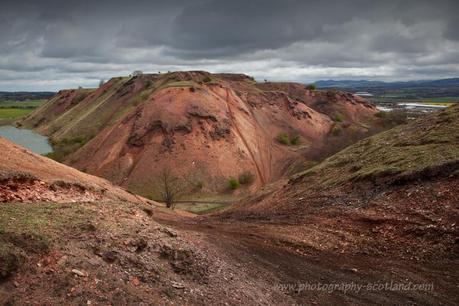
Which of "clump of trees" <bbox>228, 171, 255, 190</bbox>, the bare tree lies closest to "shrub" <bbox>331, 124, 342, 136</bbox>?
"clump of trees" <bbox>228, 171, 255, 190</bbox>

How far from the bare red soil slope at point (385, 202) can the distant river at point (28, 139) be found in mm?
63644

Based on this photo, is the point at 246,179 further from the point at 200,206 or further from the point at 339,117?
the point at 339,117

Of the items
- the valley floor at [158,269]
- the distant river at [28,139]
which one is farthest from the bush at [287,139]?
the valley floor at [158,269]

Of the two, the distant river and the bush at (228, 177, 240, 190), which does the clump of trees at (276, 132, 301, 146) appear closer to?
the bush at (228, 177, 240, 190)

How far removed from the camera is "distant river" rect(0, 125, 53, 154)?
82.8m

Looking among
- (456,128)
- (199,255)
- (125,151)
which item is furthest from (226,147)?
(199,255)

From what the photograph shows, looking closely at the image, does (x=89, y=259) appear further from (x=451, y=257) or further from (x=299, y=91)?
(x=299, y=91)

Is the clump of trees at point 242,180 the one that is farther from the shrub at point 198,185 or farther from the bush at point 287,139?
the bush at point 287,139

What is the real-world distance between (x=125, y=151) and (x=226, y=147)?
14.3 meters

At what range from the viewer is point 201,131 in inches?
2446

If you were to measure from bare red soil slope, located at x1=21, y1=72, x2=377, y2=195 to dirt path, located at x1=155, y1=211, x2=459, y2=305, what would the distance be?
36695mm

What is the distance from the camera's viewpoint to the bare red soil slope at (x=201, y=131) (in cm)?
5691

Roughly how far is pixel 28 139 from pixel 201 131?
55795 millimetres

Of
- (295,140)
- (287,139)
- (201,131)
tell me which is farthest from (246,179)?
(295,140)
